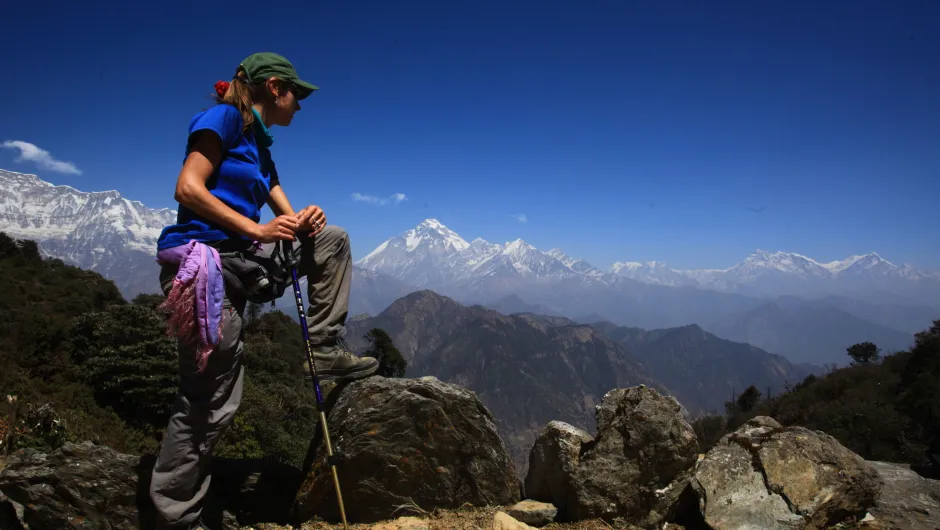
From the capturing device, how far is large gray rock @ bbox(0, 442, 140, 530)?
3.78 meters

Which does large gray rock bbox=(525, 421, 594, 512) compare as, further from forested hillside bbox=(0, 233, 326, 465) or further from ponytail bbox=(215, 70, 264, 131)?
forested hillside bbox=(0, 233, 326, 465)

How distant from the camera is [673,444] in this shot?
17.1 ft

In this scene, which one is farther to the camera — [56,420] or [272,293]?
[56,420]

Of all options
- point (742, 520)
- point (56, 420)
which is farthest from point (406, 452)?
point (56, 420)

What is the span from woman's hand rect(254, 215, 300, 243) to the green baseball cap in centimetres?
111

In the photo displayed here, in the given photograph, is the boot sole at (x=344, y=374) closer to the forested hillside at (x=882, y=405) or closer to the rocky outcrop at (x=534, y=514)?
the rocky outcrop at (x=534, y=514)

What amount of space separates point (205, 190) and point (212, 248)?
0.45 metres

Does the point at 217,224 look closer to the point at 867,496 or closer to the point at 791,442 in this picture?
the point at 791,442

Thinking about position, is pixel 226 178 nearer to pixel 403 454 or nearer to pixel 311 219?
pixel 311 219

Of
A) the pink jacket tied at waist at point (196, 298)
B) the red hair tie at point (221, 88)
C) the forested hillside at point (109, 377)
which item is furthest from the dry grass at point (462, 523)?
the forested hillside at point (109, 377)

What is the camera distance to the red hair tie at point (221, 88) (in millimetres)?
3557

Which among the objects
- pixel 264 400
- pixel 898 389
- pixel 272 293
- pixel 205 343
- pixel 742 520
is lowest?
pixel 898 389

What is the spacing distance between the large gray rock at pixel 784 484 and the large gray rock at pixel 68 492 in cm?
566

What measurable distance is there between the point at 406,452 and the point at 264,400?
32.3 m
